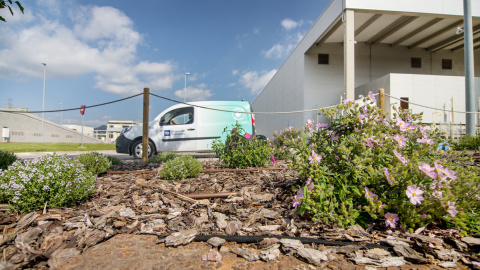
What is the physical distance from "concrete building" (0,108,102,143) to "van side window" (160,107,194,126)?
27.5 m

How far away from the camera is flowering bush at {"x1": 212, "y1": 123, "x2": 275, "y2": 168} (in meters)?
5.15

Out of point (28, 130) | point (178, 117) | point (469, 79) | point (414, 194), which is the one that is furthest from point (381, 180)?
point (28, 130)

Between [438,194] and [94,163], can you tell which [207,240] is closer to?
[438,194]

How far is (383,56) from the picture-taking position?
16906 mm

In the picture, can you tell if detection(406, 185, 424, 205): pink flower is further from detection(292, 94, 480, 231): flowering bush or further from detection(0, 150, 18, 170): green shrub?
detection(0, 150, 18, 170): green shrub

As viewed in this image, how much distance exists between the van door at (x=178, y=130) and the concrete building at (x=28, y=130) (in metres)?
27.6

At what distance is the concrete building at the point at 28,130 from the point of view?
98.6 ft

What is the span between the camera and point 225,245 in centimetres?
189

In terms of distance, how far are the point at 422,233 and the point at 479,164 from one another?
164 inches

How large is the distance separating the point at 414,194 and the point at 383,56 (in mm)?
18045

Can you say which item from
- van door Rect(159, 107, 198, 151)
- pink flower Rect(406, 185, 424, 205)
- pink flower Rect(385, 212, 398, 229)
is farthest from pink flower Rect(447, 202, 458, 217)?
van door Rect(159, 107, 198, 151)

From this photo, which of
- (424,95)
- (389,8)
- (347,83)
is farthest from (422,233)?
(424,95)

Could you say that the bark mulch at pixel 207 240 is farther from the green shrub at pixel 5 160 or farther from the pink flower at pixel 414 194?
A: the green shrub at pixel 5 160

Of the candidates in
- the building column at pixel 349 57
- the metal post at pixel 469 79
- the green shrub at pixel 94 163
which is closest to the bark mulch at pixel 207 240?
the green shrub at pixel 94 163
